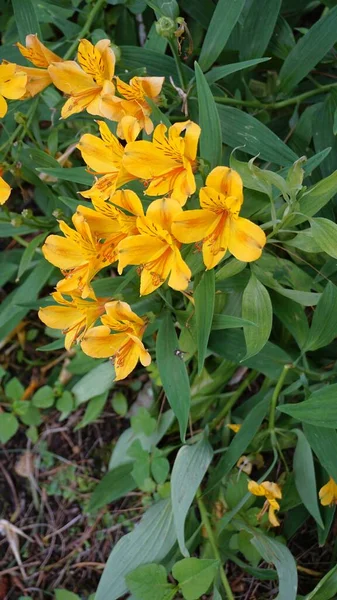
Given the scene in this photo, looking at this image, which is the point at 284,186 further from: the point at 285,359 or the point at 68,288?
the point at 285,359

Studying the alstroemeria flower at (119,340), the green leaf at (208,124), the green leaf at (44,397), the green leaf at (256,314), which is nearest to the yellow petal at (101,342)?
the alstroemeria flower at (119,340)

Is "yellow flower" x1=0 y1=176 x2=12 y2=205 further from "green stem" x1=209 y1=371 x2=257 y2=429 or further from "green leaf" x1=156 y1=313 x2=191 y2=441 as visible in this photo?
"green stem" x1=209 y1=371 x2=257 y2=429

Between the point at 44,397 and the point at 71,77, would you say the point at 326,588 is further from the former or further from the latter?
the point at 71,77

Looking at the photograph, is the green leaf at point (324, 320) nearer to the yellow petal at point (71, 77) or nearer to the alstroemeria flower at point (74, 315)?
the alstroemeria flower at point (74, 315)

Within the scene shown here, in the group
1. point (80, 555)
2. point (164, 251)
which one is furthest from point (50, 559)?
point (164, 251)

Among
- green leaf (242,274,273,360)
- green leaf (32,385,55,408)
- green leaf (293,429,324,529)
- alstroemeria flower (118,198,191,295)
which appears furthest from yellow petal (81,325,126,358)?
green leaf (32,385,55,408)
